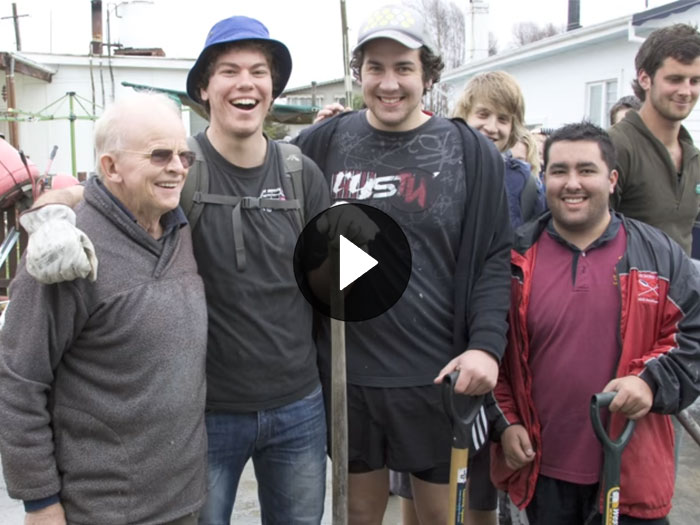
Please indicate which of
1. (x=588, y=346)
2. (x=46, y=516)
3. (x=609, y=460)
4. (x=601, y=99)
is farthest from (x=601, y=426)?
(x=601, y=99)

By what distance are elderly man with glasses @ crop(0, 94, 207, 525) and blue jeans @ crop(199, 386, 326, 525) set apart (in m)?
0.21

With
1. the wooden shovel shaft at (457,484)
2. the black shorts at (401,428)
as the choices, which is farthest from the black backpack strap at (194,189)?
the wooden shovel shaft at (457,484)

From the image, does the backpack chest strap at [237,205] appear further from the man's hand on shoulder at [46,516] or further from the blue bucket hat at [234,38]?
the man's hand on shoulder at [46,516]

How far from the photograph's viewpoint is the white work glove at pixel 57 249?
165cm

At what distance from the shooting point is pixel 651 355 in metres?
2.34

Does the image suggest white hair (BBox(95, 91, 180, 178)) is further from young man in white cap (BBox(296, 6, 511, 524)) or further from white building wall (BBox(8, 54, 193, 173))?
white building wall (BBox(8, 54, 193, 173))

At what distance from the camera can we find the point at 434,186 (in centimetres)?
241

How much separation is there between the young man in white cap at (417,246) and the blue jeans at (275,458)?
7.2 inches

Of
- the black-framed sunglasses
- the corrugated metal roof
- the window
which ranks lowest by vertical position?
the black-framed sunglasses

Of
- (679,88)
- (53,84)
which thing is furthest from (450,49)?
(679,88)

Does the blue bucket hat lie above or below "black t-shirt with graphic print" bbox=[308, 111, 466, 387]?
above

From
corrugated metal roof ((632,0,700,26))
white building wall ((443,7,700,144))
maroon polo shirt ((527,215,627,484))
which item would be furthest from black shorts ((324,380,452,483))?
white building wall ((443,7,700,144))

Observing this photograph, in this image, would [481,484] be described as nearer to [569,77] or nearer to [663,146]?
[663,146]
